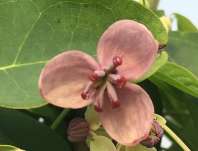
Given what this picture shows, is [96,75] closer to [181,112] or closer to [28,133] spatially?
[28,133]

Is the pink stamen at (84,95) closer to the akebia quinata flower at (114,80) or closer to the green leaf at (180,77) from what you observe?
the akebia quinata flower at (114,80)

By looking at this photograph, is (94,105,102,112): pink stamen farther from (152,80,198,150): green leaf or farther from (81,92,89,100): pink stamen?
(152,80,198,150): green leaf

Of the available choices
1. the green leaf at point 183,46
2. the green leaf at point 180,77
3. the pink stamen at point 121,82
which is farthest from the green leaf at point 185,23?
the pink stamen at point 121,82

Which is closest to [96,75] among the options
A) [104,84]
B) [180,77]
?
[104,84]

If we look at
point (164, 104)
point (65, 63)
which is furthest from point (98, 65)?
point (164, 104)

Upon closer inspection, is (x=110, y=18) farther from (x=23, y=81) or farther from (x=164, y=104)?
(x=164, y=104)

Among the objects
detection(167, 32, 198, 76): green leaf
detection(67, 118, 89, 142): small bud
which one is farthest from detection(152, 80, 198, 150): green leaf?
detection(67, 118, 89, 142): small bud
